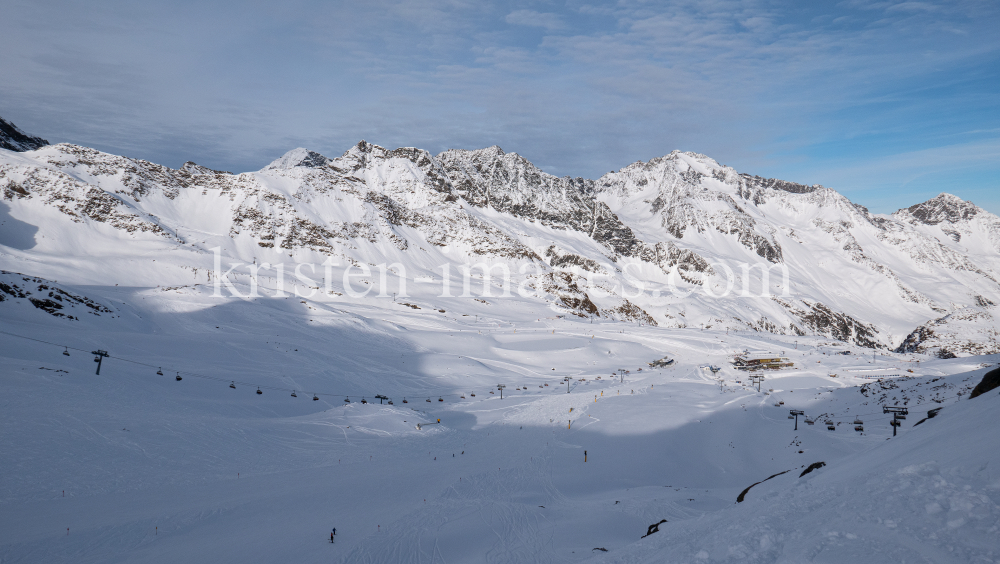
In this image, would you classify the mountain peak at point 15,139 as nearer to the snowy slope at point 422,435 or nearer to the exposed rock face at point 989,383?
the snowy slope at point 422,435

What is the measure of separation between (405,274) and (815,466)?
4630 inches

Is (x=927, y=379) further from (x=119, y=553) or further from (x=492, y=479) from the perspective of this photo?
(x=119, y=553)

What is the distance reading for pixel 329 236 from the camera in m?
132

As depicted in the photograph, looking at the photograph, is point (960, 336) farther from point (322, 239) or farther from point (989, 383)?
point (322, 239)

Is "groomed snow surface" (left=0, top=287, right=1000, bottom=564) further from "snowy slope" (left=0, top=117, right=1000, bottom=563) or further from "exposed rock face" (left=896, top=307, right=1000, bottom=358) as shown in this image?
"exposed rock face" (left=896, top=307, right=1000, bottom=358)

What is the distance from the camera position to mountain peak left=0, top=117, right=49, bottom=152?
375ft

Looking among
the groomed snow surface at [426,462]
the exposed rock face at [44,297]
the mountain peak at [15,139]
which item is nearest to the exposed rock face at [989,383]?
the groomed snow surface at [426,462]

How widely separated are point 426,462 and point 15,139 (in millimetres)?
157991

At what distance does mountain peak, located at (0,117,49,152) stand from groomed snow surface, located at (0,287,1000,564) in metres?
109

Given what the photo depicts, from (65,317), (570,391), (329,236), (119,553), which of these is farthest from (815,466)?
(329,236)

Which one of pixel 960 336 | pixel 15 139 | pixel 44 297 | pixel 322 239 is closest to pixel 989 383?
pixel 44 297

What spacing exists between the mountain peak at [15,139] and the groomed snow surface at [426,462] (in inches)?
4286

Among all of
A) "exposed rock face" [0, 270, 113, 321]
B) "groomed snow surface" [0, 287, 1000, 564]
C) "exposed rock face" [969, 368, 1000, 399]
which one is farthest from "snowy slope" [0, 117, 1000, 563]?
"exposed rock face" [969, 368, 1000, 399]

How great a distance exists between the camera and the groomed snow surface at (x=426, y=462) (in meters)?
7.99
